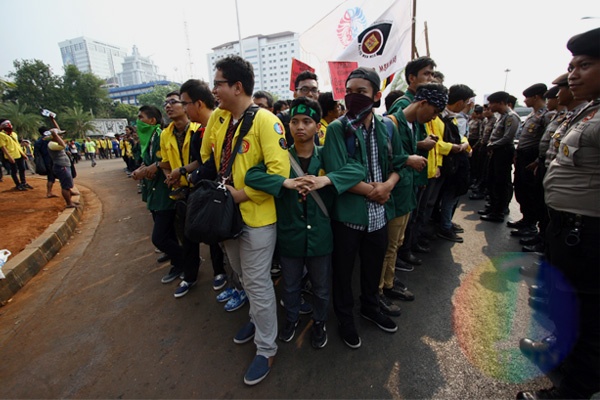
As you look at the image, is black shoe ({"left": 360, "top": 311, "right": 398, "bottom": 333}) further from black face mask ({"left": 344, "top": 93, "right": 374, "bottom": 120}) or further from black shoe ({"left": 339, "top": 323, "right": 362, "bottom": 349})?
black face mask ({"left": 344, "top": 93, "right": 374, "bottom": 120})

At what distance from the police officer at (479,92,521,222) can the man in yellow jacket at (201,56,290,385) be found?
15.0 feet

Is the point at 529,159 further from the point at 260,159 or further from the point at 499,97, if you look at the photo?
the point at 260,159

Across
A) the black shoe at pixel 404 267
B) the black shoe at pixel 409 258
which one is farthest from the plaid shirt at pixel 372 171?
the black shoe at pixel 409 258

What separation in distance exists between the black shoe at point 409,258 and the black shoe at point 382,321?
1.23 m

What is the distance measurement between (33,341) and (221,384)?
1996 mm

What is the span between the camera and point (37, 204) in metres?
6.68

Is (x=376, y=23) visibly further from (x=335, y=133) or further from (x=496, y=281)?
(x=496, y=281)

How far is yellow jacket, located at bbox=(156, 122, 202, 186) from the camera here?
2.91 m

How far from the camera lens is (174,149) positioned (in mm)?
2969

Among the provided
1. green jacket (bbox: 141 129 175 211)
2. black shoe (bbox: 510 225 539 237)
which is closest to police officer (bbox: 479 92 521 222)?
black shoe (bbox: 510 225 539 237)

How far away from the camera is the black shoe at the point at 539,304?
2555 mm

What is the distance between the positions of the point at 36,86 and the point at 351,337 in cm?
6022

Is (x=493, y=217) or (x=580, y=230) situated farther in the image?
(x=493, y=217)

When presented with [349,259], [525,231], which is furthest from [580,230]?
[525,231]
